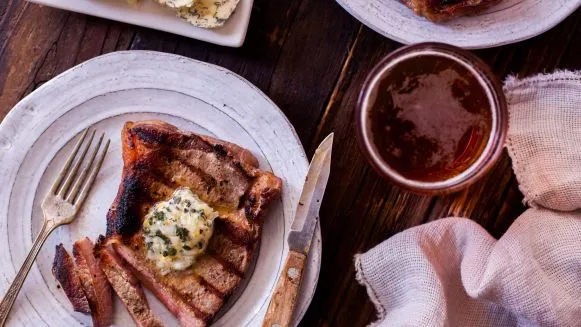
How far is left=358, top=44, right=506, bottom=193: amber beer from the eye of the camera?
7.41ft

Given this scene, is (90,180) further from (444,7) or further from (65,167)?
(444,7)

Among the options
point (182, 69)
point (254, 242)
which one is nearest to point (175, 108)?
point (182, 69)

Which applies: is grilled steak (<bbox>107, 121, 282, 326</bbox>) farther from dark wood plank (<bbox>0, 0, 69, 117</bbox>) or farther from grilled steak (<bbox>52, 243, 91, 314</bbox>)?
dark wood plank (<bbox>0, 0, 69, 117</bbox>)

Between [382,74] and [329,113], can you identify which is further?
[329,113]

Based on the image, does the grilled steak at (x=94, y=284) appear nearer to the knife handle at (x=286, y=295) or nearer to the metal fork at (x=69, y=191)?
the metal fork at (x=69, y=191)

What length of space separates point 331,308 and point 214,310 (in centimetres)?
41

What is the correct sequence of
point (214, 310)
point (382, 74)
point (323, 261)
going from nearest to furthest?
point (382, 74) → point (214, 310) → point (323, 261)

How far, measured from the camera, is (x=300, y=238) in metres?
2.55

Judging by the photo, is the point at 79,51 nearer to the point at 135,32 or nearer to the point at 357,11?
the point at 135,32

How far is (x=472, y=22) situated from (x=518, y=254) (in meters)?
0.77

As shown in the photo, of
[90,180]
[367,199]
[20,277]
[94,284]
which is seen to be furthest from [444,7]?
[20,277]

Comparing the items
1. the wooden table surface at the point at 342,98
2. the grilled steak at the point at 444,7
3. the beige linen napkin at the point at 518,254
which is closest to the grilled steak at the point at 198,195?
the wooden table surface at the point at 342,98

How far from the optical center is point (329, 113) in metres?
2.73

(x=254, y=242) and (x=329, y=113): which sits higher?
(x=329, y=113)
